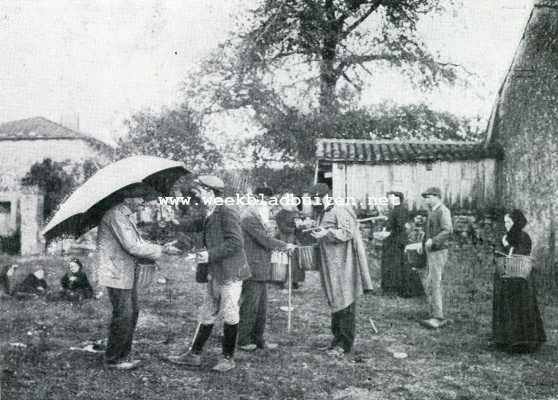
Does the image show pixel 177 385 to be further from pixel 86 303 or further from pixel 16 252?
pixel 16 252

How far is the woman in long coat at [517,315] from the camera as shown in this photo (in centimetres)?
616

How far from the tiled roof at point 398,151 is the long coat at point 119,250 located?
31.4 feet

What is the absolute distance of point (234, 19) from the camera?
19.5 m

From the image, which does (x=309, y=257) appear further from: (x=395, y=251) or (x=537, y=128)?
(x=537, y=128)

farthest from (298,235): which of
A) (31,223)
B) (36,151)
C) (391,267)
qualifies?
(36,151)

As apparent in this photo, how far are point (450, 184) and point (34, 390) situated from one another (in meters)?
11.8

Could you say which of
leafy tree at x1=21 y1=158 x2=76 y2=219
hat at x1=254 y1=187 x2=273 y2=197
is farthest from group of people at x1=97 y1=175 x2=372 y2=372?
leafy tree at x1=21 y1=158 x2=76 y2=219

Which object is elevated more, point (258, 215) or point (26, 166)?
point (26, 166)

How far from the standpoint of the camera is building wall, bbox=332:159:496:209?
46.3 feet

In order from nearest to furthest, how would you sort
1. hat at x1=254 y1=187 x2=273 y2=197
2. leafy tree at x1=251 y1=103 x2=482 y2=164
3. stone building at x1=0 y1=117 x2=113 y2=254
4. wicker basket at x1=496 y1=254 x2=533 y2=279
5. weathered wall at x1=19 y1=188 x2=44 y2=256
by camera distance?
wicker basket at x1=496 y1=254 x2=533 y2=279
hat at x1=254 y1=187 x2=273 y2=197
weathered wall at x1=19 y1=188 x2=44 y2=256
leafy tree at x1=251 y1=103 x2=482 y2=164
stone building at x1=0 y1=117 x2=113 y2=254

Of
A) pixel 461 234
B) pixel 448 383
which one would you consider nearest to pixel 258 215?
pixel 448 383

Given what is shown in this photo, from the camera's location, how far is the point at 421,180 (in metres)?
14.2

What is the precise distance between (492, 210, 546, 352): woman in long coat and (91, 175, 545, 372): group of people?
11mm

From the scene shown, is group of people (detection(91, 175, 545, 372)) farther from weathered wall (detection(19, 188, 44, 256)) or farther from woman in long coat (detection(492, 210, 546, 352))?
weathered wall (detection(19, 188, 44, 256))
